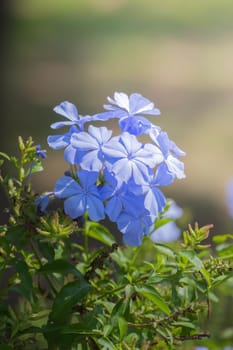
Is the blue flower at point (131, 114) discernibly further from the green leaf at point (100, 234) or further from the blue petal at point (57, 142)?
the green leaf at point (100, 234)

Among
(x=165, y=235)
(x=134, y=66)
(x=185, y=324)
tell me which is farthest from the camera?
(x=134, y=66)

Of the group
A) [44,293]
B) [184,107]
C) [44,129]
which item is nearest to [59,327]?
[44,293]

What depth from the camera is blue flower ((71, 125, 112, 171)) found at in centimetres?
85

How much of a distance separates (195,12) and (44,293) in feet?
7.44

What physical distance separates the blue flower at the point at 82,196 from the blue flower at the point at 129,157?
3 cm

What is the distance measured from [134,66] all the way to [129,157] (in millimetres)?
2225

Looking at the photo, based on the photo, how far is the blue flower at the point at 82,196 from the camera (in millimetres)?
840

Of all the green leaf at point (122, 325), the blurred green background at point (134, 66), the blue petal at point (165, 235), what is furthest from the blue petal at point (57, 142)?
the blurred green background at point (134, 66)

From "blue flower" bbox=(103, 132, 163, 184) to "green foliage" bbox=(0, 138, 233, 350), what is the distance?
0.08 meters

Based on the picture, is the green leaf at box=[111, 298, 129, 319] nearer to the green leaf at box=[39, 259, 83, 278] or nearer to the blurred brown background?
the green leaf at box=[39, 259, 83, 278]

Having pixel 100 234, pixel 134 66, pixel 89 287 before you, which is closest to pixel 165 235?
pixel 100 234

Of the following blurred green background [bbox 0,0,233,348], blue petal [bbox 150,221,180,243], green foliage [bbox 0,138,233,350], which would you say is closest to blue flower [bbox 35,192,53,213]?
green foliage [bbox 0,138,233,350]

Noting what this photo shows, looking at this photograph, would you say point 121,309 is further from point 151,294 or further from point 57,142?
point 57,142

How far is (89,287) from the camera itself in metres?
0.91
